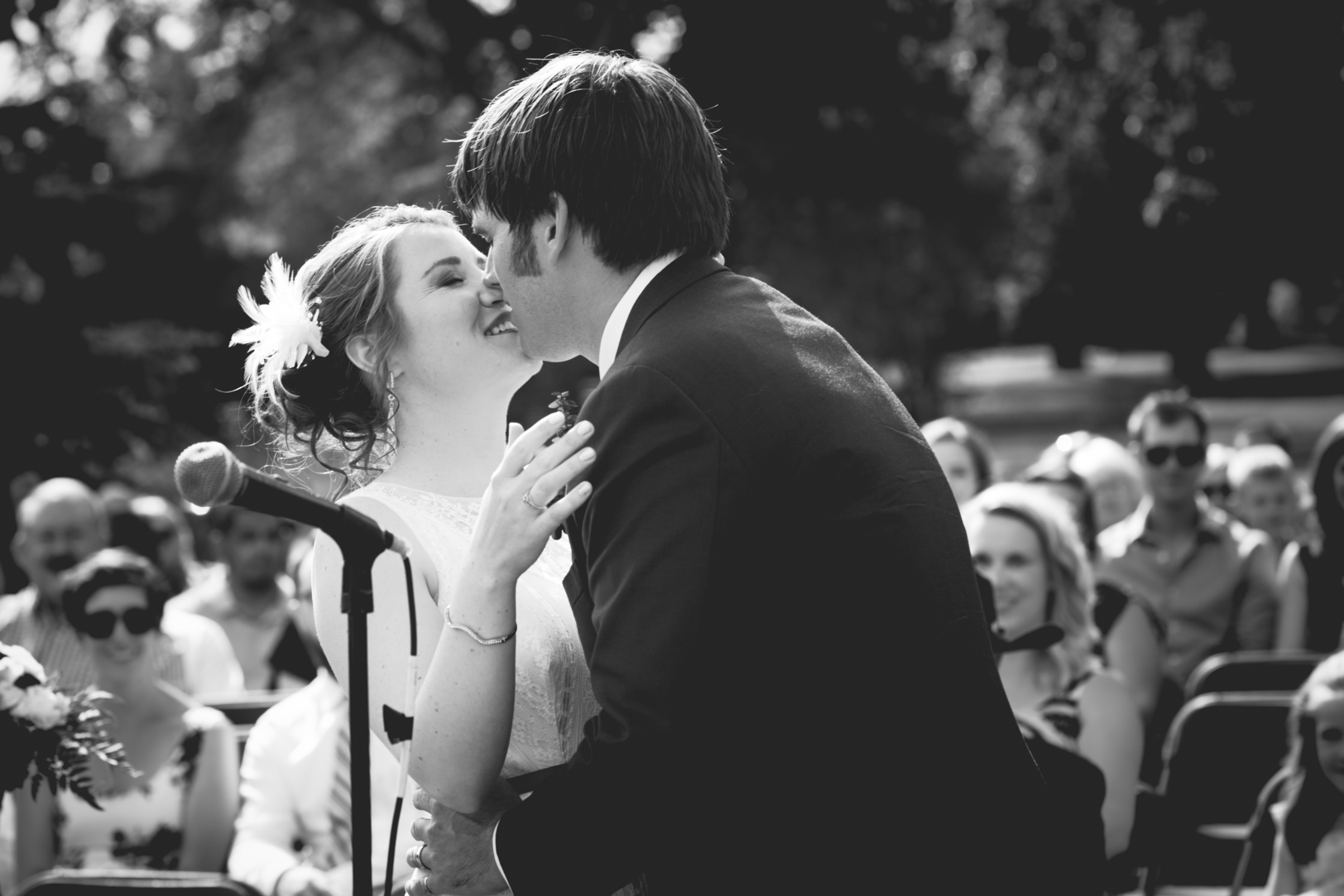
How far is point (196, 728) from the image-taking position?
467 centimetres

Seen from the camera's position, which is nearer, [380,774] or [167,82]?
[380,774]

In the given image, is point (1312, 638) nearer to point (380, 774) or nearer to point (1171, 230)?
point (1171, 230)

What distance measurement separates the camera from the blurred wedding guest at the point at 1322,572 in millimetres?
6215

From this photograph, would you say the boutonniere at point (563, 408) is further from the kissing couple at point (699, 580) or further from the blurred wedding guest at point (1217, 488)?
the blurred wedding guest at point (1217, 488)

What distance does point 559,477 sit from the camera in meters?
1.86

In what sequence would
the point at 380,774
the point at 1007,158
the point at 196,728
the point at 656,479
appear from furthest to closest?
the point at 1007,158 → the point at 196,728 → the point at 380,774 → the point at 656,479

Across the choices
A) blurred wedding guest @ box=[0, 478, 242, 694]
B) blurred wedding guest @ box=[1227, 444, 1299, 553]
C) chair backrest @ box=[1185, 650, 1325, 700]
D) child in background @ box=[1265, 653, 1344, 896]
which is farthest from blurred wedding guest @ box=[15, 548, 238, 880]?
blurred wedding guest @ box=[1227, 444, 1299, 553]

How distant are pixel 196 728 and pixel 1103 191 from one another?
23.1ft

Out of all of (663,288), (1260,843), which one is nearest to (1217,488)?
(1260,843)

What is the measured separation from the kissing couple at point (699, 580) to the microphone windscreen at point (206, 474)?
354mm

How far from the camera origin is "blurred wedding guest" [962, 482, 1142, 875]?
4.23 m

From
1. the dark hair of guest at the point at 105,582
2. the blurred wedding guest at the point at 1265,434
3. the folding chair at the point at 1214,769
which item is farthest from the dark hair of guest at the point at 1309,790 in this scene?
the blurred wedding guest at the point at 1265,434

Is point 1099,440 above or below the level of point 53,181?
below

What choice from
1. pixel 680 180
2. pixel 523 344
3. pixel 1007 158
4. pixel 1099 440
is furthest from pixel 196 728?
pixel 1007 158
